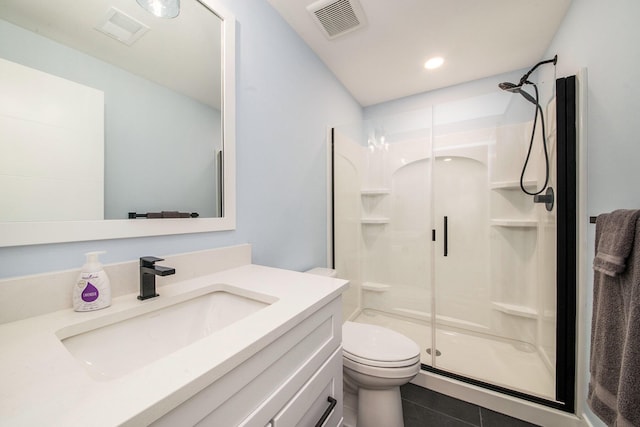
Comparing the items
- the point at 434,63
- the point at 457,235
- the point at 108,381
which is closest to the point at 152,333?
the point at 108,381

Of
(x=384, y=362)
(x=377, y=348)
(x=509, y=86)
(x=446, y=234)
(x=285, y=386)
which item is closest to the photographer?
(x=285, y=386)

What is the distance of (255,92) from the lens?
1.27 m

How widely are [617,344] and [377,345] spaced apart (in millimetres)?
869

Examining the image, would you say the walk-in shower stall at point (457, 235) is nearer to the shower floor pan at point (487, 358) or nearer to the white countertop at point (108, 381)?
the shower floor pan at point (487, 358)

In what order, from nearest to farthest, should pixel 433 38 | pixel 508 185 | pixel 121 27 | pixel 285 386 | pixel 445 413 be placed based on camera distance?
pixel 285 386
pixel 121 27
pixel 445 413
pixel 433 38
pixel 508 185

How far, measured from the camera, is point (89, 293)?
645mm

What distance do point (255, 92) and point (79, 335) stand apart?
3.84ft

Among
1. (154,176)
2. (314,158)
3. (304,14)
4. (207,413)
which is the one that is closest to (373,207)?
(314,158)

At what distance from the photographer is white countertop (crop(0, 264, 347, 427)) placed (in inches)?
12.5

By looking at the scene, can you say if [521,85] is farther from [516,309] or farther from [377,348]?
[377,348]

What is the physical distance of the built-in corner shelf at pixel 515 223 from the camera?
183cm

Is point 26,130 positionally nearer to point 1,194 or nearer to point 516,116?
point 1,194

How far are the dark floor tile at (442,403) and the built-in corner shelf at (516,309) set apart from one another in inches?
33.6

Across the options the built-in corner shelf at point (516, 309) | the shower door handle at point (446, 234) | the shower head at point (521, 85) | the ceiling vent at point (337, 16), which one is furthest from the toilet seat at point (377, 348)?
the ceiling vent at point (337, 16)
